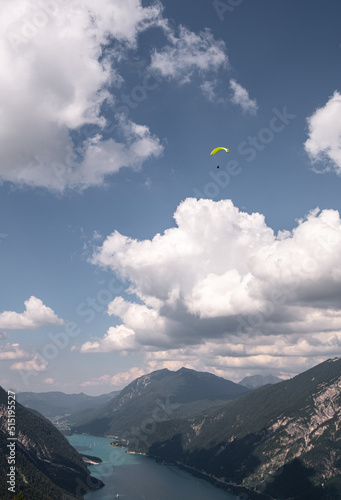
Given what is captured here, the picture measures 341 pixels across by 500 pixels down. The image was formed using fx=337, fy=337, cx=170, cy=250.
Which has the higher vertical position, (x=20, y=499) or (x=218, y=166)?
(x=218, y=166)

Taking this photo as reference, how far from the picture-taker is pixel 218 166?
133 metres

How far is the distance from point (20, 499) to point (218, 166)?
457 ft

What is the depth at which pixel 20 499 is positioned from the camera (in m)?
117

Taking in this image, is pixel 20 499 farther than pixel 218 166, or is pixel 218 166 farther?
pixel 218 166
